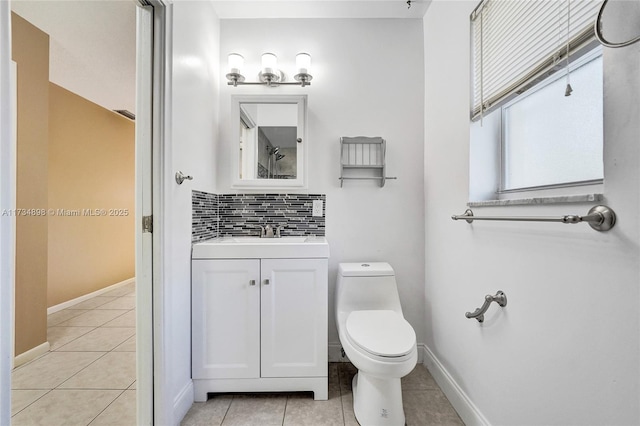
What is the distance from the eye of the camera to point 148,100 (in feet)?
3.84

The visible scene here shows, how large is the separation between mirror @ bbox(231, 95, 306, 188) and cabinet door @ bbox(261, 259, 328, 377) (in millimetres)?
681

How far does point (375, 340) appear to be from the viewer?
122 cm

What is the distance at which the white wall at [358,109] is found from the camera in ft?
6.15

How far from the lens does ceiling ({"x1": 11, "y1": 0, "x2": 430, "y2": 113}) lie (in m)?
1.53

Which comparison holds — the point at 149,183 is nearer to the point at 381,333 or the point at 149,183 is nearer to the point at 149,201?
the point at 149,201

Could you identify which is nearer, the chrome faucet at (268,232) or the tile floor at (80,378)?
the tile floor at (80,378)

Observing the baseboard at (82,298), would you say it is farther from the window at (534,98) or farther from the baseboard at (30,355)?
the window at (534,98)

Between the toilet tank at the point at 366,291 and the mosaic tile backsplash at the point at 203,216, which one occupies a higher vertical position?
the mosaic tile backsplash at the point at 203,216

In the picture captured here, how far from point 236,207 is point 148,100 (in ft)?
2.90

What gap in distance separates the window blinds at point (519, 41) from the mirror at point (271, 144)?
3.60ft

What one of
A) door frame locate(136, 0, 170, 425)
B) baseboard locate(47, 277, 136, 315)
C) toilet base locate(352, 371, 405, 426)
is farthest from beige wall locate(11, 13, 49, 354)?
toilet base locate(352, 371, 405, 426)

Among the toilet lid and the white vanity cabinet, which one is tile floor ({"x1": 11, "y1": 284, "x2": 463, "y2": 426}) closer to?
the white vanity cabinet

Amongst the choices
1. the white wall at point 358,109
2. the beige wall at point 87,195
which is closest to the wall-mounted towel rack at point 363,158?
the white wall at point 358,109

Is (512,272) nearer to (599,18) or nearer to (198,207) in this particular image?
(599,18)
